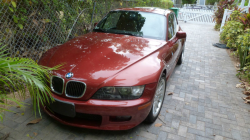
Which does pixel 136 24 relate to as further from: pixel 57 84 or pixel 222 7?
pixel 222 7

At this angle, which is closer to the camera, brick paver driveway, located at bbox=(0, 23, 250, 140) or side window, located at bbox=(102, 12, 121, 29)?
brick paver driveway, located at bbox=(0, 23, 250, 140)

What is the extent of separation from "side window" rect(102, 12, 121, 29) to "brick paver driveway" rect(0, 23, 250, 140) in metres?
1.86

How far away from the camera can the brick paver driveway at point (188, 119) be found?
8.40 feet

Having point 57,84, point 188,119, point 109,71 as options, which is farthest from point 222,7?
point 57,84

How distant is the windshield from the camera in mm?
3611

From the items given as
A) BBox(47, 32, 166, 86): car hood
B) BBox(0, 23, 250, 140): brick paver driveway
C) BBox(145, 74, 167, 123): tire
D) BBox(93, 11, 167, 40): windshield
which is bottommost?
BBox(0, 23, 250, 140): brick paver driveway

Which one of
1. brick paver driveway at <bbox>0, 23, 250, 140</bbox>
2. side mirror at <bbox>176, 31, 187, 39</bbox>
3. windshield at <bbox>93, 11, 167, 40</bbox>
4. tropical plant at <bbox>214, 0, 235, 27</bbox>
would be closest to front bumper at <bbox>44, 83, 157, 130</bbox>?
brick paver driveway at <bbox>0, 23, 250, 140</bbox>

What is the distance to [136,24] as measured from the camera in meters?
3.76

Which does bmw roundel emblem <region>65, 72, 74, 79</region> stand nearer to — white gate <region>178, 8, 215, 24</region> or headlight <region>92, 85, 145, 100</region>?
headlight <region>92, 85, 145, 100</region>

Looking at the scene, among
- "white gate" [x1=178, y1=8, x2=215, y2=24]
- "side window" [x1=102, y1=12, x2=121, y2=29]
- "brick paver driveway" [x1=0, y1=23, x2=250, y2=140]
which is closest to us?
"brick paver driveway" [x1=0, y1=23, x2=250, y2=140]

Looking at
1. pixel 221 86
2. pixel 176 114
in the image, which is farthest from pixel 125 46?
pixel 221 86

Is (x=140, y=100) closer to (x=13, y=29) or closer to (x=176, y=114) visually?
(x=176, y=114)

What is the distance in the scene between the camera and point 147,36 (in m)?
3.55

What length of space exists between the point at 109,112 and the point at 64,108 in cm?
57
